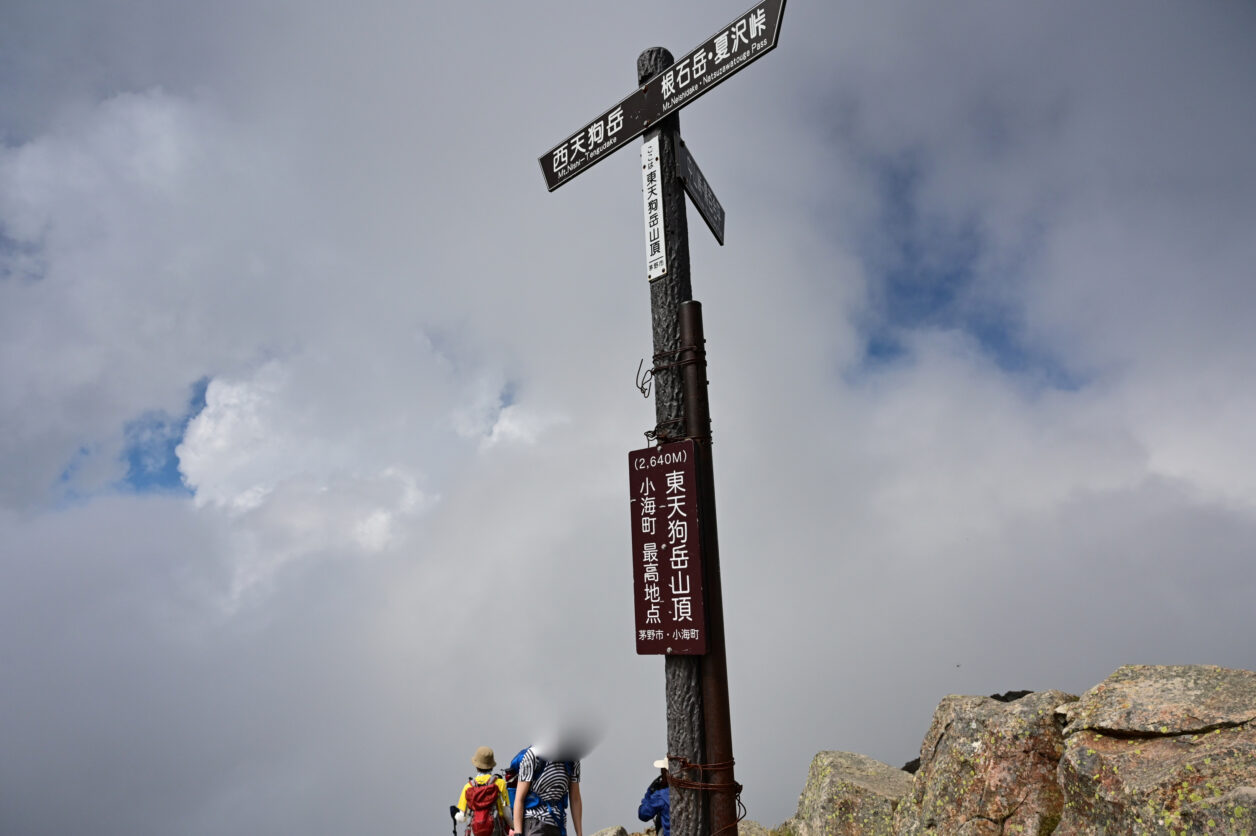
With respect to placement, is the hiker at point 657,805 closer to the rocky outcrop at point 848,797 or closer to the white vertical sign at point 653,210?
the rocky outcrop at point 848,797

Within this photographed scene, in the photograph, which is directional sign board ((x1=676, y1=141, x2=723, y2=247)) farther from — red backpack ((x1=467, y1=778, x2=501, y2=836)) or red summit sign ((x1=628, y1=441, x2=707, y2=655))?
red backpack ((x1=467, y1=778, x2=501, y2=836))

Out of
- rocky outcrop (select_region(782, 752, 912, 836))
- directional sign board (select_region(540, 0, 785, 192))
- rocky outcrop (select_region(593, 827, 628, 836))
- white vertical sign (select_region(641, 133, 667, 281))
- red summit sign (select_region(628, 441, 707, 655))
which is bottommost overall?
rocky outcrop (select_region(593, 827, 628, 836))

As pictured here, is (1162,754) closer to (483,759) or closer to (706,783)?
(706,783)

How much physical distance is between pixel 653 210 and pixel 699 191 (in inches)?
31.9

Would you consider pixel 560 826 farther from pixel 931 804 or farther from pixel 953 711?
pixel 953 711

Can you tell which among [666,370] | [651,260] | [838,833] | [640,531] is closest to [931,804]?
[838,833]

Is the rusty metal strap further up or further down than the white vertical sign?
further down

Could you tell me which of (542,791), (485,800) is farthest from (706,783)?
(485,800)

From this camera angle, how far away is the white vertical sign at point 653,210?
24.2 ft

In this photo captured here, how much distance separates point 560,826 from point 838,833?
503 cm

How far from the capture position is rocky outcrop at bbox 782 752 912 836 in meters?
11.5

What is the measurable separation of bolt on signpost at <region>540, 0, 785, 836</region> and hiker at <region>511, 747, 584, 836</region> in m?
3.72

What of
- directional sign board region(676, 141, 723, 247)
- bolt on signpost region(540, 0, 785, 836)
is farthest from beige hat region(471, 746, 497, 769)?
directional sign board region(676, 141, 723, 247)

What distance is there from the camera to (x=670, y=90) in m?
7.35
